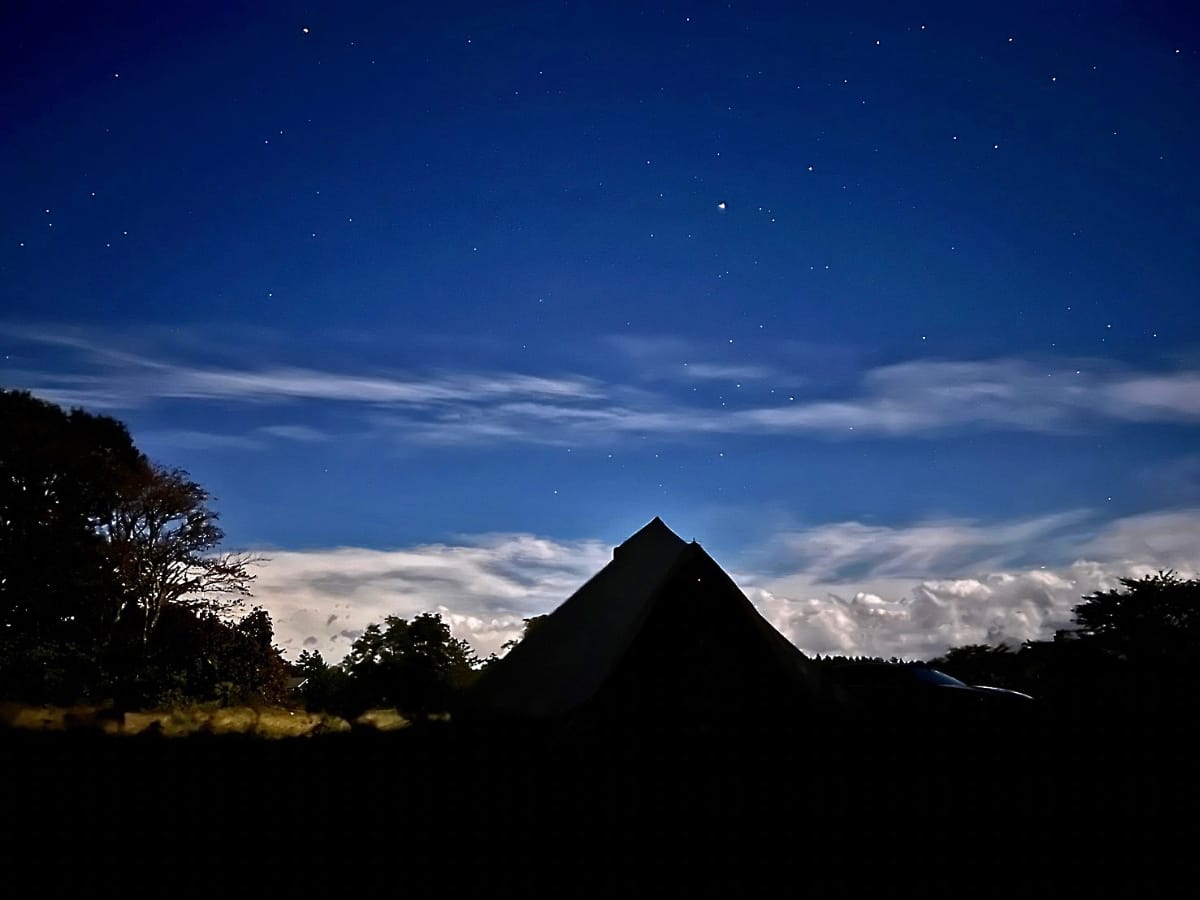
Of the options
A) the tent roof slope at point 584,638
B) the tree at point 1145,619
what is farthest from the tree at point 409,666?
the tree at point 1145,619

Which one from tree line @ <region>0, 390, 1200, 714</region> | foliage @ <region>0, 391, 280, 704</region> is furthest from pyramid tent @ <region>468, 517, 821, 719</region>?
foliage @ <region>0, 391, 280, 704</region>

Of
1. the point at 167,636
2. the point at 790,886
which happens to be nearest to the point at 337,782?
the point at 790,886

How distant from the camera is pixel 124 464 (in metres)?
21.7

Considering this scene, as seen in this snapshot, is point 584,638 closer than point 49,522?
Yes

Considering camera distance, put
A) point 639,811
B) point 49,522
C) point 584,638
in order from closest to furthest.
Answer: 1. point 639,811
2. point 584,638
3. point 49,522

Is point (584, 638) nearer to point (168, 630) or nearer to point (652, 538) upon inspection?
point (652, 538)

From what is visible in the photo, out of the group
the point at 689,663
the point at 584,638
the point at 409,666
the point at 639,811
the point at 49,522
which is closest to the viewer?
the point at 639,811

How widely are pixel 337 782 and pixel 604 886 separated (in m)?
3.96

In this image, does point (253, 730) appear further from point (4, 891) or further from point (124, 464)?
point (124, 464)

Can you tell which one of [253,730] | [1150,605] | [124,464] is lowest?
[253,730]

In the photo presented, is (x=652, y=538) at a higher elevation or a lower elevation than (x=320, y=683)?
higher

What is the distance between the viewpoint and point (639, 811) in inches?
219

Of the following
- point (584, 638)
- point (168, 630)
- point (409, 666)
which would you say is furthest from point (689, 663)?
point (168, 630)

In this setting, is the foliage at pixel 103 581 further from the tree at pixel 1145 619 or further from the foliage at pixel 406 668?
the tree at pixel 1145 619
